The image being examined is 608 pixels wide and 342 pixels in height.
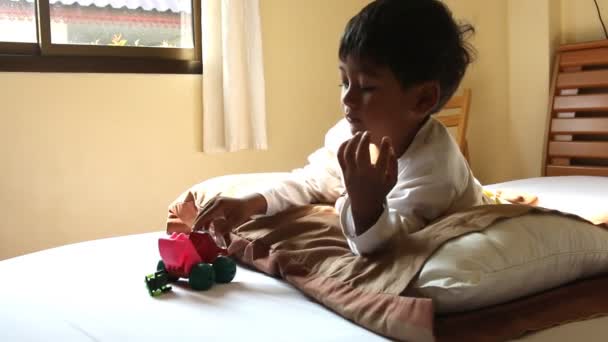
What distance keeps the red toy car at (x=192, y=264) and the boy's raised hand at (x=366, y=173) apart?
0.84 ft

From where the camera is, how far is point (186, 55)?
2.59 m

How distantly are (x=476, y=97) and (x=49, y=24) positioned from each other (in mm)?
1861

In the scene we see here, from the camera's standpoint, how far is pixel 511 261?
2.72 ft

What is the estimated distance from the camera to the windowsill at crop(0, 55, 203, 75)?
7.21 feet

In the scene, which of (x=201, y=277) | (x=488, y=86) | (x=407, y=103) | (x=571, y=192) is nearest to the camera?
(x=201, y=277)

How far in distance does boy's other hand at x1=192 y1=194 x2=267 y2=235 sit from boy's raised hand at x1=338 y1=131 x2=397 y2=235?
Answer: 1.14 feet

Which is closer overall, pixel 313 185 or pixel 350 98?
pixel 350 98

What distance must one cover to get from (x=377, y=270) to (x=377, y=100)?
328 mm

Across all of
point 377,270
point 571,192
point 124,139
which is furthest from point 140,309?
point 124,139

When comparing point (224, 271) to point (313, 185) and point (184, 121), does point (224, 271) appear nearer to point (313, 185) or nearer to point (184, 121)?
point (313, 185)

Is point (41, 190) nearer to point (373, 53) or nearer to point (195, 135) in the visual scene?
point (195, 135)

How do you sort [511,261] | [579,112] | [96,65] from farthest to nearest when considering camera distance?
[579,112] → [96,65] → [511,261]

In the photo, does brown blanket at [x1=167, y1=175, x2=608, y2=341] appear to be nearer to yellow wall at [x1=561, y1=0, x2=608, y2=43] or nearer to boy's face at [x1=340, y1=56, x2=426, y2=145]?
boy's face at [x1=340, y1=56, x2=426, y2=145]

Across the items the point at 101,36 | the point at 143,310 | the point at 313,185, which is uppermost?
the point at 101,36
